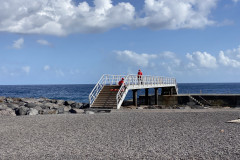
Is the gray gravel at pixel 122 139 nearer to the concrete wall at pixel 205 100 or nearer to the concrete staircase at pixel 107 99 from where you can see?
the concrete staircase at pixel 107 99

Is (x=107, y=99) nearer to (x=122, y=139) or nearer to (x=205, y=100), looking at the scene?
(x=122, y=139)

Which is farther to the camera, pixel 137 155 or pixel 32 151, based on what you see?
pixel 32 151

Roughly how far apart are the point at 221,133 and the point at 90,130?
4.72 m

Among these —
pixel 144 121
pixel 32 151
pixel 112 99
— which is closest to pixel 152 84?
pixel 112 99

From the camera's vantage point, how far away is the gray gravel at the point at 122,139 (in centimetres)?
806

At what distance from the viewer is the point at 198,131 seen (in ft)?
36.5

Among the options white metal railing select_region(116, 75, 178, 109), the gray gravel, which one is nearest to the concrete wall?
white metal railing select_region(116, 75, 178, 109)

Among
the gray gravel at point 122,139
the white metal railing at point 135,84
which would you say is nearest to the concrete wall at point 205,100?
the white metal railing at point 135,84

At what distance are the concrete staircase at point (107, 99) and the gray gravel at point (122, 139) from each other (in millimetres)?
6969

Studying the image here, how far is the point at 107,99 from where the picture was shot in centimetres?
2214

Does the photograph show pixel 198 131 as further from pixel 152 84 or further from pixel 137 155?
pixel 152 84

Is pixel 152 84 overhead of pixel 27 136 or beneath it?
overhead

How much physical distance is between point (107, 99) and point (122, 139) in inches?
→ 481

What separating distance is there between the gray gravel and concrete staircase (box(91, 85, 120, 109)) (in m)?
6.97
